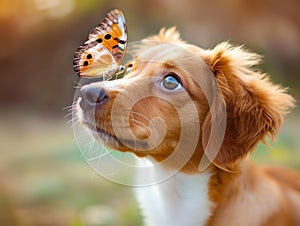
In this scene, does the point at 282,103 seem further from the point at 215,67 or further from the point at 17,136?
the point at 17,136

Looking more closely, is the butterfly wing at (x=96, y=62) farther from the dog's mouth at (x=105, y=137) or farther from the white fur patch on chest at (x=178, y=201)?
the white fur patch on chest at (x=178, y=201)

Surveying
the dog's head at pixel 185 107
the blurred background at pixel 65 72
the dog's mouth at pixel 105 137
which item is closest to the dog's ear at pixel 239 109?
the dog's head at pixel 185 107

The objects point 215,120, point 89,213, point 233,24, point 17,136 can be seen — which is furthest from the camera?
point 233,24

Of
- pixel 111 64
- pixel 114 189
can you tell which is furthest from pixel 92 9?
pixel 111 64

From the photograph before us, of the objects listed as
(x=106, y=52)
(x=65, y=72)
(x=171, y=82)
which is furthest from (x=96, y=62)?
(x=65, y=72)

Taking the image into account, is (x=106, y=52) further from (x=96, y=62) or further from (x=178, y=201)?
(x=178, y=201)

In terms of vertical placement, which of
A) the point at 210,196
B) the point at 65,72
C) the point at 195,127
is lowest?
the point at 210,196
